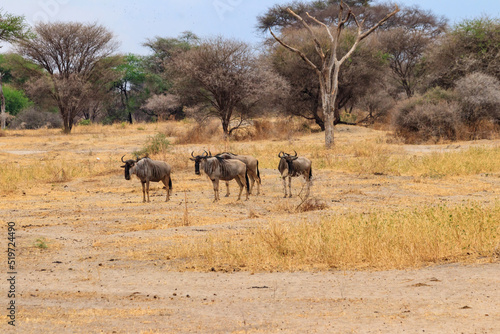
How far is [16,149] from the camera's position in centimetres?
2633

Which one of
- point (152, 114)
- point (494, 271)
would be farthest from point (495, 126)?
point (152, 114)

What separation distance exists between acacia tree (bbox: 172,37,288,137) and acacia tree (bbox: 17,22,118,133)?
7994 mm

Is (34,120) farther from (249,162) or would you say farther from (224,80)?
(249,162)

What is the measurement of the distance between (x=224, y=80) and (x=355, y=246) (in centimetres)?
2158

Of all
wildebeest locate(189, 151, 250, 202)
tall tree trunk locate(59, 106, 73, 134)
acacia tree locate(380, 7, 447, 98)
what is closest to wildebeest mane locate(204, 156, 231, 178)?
wildebeest locate(189, 151, 250, 202)

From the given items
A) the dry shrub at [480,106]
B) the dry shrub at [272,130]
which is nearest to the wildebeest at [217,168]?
the dry shrub at [480,106]

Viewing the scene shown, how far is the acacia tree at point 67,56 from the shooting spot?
34.3 meters

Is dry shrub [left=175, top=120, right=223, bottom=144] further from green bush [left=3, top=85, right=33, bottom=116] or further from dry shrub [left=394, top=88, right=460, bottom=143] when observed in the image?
green bush [left=3, top=85, right=33, bottom=116]

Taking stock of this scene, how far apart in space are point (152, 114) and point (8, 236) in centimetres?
4234

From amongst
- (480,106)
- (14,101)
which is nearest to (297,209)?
(480,106)

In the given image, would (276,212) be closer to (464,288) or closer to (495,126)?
(464,288)

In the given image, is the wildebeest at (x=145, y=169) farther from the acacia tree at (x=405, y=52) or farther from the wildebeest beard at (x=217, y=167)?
the acacia tree at (x=405, y=52)

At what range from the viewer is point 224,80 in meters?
28.4

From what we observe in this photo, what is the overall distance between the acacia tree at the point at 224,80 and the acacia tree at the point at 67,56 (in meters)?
7.99
